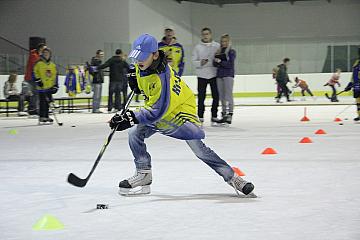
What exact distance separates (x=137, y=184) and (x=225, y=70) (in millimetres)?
7954

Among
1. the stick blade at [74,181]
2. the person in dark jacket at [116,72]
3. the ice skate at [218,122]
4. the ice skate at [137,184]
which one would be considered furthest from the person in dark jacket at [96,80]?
the stick blade at [74,181]

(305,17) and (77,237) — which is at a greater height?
(305,17)

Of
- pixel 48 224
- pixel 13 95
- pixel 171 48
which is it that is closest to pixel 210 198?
pixel 48 224

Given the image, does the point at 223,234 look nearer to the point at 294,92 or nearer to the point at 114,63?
the point at 114,63

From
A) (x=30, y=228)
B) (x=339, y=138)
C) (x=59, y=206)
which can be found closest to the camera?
(x=30, y=228)

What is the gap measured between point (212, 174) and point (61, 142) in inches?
173

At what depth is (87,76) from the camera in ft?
86.2

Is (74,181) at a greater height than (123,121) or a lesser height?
lesser

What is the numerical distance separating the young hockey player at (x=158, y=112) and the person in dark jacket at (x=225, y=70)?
7.68 m

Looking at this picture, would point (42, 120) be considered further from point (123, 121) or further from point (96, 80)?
point (123, 121)

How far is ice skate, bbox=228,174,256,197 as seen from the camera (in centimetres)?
573

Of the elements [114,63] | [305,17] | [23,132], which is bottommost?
[23,132]

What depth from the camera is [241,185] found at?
577cm

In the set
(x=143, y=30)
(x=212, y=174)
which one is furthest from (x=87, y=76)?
(x=212, y=174)
